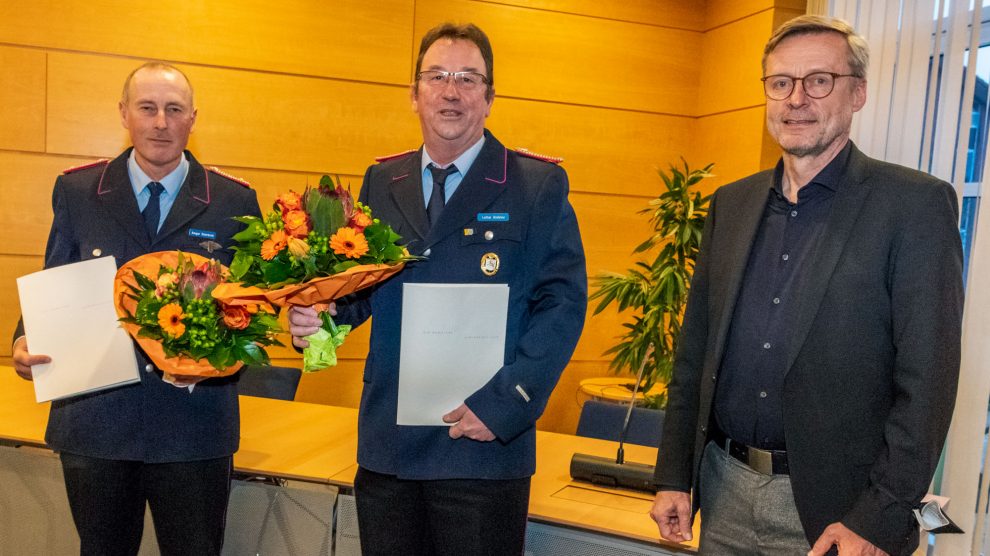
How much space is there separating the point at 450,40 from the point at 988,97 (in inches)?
113

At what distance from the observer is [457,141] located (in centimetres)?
187

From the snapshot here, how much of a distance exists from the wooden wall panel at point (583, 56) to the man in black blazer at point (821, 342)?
3815 mm

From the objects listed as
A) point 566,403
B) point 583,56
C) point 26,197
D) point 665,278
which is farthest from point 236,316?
point 583,56

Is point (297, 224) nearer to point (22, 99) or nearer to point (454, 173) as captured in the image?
point (454, 173)

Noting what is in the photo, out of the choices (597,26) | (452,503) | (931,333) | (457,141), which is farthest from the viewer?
(597,26)

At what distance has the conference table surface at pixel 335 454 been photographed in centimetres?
234

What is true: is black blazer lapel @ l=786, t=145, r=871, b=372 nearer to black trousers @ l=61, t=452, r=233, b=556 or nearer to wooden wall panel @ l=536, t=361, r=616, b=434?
black trousers @ l=61, t=452, r=233, b=556

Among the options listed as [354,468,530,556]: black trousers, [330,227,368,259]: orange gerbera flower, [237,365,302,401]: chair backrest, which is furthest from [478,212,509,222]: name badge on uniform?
[237,365,302,401]: chair backrest

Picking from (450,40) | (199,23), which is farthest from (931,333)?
(199,23)

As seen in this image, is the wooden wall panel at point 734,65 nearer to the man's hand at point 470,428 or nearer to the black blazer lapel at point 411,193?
the black blazer lapel at point 411,193

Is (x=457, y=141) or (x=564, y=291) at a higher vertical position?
(x=457, y=141)

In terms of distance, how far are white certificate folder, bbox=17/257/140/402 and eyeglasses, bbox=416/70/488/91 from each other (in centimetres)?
95

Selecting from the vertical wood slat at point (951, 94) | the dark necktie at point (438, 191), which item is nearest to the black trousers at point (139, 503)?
the dark necktie at point (438, 191)

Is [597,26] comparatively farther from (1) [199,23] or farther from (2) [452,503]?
(2) [452,503]
